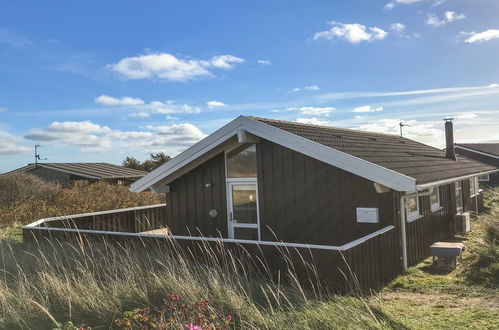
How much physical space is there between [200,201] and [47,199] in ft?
35.8

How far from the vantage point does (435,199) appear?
12266 millimetres

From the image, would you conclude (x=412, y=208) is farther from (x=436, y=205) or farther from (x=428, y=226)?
(x=436, y=205)

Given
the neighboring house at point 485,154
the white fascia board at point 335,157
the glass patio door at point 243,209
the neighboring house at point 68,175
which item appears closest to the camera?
the white fascia board at point 335,157

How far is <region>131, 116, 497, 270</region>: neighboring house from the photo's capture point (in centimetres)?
863

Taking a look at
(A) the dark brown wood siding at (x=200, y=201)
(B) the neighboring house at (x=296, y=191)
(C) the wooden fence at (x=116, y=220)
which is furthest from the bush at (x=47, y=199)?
(B) the neighboring house at (x=296, y=191)

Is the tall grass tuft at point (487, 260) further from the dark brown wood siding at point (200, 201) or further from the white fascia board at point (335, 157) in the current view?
the dark brown wood siding at point (200, 201)

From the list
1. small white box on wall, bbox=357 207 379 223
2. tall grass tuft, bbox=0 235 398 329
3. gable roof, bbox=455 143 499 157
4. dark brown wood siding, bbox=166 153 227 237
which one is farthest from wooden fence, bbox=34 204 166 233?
gable roof, bbox=455 143 499 157

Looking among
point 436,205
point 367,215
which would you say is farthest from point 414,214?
point 436,205

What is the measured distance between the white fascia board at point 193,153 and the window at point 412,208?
4190 mm

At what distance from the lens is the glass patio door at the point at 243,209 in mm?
10289

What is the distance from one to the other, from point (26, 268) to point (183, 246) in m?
2.82

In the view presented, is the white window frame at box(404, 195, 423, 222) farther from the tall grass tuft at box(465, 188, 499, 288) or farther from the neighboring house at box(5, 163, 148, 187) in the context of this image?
the neighboring house at box(5, 163, 148, 187)

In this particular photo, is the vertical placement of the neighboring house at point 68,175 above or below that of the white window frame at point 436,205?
above

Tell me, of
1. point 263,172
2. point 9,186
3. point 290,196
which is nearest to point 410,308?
point 290,196
